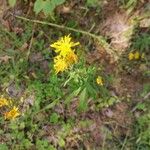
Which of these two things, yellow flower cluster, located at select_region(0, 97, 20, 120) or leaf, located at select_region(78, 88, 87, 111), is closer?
leaf, located at select_region(78, 88, 87, 111)

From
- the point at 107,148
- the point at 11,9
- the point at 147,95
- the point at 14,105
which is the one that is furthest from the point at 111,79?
the point at 11,9

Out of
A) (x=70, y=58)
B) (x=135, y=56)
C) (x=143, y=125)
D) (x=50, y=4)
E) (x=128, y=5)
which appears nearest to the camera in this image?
(x=70, y=58)

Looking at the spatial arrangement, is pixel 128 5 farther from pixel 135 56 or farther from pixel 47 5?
pixel 47 5

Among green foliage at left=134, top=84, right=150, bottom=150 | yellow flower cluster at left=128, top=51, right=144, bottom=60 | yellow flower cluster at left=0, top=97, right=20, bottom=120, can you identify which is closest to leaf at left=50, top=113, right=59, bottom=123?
yellow flower cluster at left=0, top=97, right=20, bottom=120

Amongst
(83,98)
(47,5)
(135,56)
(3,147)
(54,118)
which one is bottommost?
(3,147)

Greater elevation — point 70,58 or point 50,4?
point 50,4

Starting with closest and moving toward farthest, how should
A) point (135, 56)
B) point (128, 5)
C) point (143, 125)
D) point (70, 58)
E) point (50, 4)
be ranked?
point (70, 58)
point (50, 4)
point (143, 125)
point (135, 56)
point (128, 5)

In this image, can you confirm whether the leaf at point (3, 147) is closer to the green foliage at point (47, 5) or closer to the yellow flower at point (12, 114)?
the yellow flower at point (12, 114)

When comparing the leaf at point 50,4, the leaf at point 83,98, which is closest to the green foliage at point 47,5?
the leaf at point 50,4

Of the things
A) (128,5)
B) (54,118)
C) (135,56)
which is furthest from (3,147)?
(128,5)

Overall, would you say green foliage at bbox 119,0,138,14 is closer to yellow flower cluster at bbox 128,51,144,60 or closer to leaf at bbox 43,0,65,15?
yellow flower cluster at bbox 128,51,144,60

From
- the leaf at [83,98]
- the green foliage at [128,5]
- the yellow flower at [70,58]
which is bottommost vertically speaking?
the leaf at [83,98]

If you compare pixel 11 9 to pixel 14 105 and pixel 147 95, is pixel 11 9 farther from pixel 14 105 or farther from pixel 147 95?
pixel 147 95
